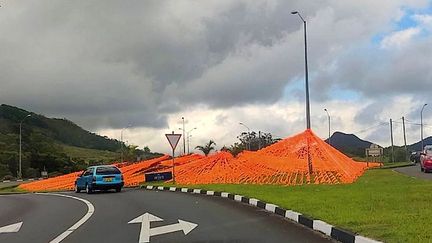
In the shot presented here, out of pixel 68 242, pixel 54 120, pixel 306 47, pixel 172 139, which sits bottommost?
pixel 68 242

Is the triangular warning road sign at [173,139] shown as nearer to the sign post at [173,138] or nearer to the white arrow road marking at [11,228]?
the sign post at [173,138]

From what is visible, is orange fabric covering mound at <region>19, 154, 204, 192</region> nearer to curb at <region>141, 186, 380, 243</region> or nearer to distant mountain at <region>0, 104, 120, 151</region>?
curb at <region>141, 186, 380, 243</region>

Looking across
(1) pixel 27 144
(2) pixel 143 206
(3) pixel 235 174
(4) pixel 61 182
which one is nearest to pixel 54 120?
(1) pixel 27 144

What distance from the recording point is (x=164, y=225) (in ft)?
43.9

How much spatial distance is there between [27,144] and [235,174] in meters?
76.7

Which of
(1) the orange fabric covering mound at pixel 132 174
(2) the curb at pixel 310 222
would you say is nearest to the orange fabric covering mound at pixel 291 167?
(2) the curb at pixel 310 222

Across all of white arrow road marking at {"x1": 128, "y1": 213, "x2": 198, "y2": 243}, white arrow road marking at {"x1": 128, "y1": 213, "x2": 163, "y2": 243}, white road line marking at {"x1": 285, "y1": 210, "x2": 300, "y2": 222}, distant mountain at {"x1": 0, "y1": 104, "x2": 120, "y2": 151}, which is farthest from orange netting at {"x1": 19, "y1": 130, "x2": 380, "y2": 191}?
distant mountain at {"x1": 0, "y1": 104, "x2": 120, "y2": 151}

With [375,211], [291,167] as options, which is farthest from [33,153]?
[375,211]

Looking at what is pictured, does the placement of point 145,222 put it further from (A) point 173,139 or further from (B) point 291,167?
(B) point 291,167

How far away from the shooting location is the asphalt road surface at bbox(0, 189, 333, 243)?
37.1ft

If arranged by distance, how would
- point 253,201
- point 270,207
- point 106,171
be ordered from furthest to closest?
1. point 106,171
2. point 253,201
3. point 270,207

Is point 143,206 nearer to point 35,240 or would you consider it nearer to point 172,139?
point 35,240

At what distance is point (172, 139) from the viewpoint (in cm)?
3094

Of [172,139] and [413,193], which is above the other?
[172,139]
